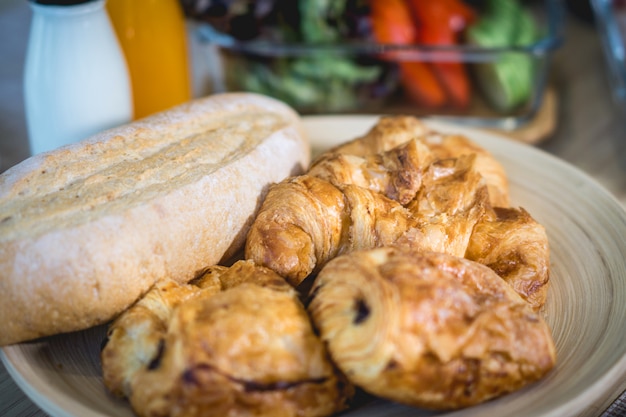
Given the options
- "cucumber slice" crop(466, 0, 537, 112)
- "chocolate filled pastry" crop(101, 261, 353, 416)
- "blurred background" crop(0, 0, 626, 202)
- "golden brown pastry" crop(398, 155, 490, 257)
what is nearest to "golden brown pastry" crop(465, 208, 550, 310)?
"golden brown pastry" crop(398, 155, 490, 257)

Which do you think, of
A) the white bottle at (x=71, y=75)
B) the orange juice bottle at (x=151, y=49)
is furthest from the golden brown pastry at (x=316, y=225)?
the orange juice bottle at (x=151, y=49)

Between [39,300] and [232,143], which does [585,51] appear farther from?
[39,300]

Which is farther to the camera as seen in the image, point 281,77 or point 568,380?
point 281,77

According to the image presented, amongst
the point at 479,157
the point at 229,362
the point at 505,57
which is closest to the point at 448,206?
the point at 479,157

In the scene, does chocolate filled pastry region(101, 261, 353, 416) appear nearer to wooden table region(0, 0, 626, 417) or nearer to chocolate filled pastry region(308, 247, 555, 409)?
chocolate filled pastry region(308, 247, 555, 409)

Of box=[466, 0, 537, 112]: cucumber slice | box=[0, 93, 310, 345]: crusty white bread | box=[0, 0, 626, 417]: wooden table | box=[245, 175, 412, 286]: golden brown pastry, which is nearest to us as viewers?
box=[0, 93, 310, 345]: crusty white bread

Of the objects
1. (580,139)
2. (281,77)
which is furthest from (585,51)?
(281,77)
